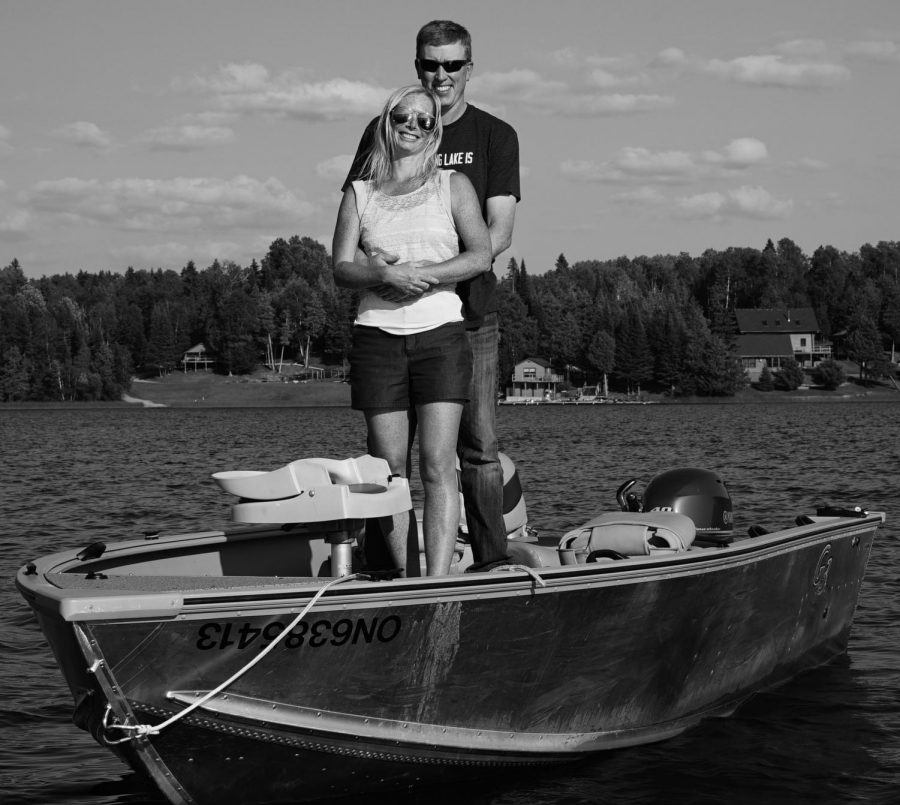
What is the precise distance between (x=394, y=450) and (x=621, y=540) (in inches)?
56.8

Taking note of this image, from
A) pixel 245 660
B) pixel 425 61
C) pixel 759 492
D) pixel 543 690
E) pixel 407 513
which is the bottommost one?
pixel 759 492

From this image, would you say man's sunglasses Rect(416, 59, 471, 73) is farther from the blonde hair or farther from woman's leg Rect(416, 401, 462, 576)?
woman's leg Rect(416, 401, 462, 576)

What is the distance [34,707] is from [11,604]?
339 cm

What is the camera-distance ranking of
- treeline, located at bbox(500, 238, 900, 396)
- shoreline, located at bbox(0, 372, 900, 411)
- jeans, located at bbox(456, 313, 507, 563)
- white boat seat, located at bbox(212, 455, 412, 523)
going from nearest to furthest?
white boat seat, located at bbox(212, 455, 412, 523) → jeans, located at bbox(456, 313, 507, 563) → shoreline, located at bbox(0, 372, 900, 411) → treeline, located at bbox(500, 238, 900, 396)

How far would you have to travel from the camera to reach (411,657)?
5.58m

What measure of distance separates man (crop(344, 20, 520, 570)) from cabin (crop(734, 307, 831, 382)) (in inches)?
5218

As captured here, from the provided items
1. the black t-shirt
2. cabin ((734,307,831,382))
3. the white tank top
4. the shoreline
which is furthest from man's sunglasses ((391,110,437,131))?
cabin ((734,307,831,382))

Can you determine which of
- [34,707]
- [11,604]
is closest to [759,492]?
[11,604]

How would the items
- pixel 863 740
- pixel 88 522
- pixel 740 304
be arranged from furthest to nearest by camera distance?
pixel 740 304
pixel 88 522
pixel 863 740

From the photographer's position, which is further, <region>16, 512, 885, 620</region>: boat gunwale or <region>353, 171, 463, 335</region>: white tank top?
<region>353, 171, 463, 335</region>: white tank top

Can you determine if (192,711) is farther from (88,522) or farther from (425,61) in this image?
(88,522)

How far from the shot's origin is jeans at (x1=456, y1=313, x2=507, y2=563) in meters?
6.20

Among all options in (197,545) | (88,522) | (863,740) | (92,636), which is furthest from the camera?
(88,522)

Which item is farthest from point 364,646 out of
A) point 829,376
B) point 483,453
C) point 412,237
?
point 829,376
